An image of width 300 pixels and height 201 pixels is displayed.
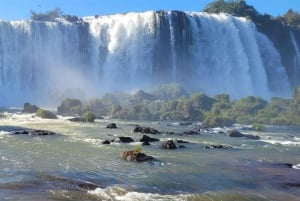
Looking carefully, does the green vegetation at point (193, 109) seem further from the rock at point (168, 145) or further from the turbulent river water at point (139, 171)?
the rock at point (168, 145)

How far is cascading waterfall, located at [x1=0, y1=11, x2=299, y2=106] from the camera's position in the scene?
193ft

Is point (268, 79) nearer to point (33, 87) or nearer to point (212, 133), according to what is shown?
point (33, 87)

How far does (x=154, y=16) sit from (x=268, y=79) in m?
19.5

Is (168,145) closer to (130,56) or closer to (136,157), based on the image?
(136,157)

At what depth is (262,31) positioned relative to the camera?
78625mm

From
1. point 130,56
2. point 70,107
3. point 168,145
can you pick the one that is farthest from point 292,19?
point 168,145

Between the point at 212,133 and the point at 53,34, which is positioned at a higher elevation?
the point at 53,34

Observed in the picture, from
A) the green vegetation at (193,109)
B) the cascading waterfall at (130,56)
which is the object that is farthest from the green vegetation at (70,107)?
the cascading waterfall at (130,56)

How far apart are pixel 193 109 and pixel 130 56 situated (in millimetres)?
A: 19999

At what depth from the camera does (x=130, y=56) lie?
208 feet

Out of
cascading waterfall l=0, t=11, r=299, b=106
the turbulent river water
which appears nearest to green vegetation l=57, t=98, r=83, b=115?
cascading waterfall l=0, t=11, r=299, b=106

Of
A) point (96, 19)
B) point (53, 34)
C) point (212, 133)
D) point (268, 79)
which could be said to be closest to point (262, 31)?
point (268, 79)

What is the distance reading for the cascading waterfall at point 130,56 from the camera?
5878 centimetres

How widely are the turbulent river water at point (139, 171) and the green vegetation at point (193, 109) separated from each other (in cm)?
1672
